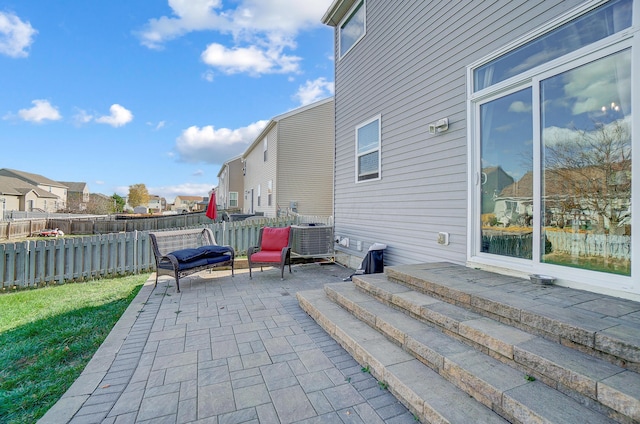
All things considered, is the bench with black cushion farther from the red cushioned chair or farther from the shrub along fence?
the shrub along fence

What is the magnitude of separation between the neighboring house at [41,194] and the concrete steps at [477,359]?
47376 mm

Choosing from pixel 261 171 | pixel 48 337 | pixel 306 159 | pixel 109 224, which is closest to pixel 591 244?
pixel 48 337

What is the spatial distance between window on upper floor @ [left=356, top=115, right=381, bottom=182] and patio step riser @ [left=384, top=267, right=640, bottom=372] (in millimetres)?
3178

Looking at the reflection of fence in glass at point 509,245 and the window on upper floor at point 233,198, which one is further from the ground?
the window on upper floor at point 233,198

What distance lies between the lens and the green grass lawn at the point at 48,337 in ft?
7.05

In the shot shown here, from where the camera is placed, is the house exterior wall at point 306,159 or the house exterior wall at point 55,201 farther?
the house exterior wall at point 55,201

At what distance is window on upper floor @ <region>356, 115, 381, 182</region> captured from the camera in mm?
5652

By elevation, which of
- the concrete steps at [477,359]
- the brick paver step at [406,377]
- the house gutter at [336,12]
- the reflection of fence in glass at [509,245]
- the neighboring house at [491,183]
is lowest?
the brick paver step at [406,377]

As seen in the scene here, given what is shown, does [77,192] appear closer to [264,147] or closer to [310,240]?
[264,147]

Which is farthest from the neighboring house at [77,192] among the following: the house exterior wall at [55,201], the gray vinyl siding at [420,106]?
the gray vinyl siding at [420,106]

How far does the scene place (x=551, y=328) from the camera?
191 centimetres

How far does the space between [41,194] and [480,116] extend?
50.5 meters

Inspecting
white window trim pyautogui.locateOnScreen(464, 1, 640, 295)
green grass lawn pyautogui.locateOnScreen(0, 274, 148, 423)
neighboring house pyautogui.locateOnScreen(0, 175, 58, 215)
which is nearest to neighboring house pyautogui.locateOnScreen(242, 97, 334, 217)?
green grass lawn pyautogui.locateOnScreen(0, 274, 148, 423)

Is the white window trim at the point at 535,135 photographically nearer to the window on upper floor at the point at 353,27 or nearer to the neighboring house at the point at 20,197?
the window on upper floor at the point at 353,27
